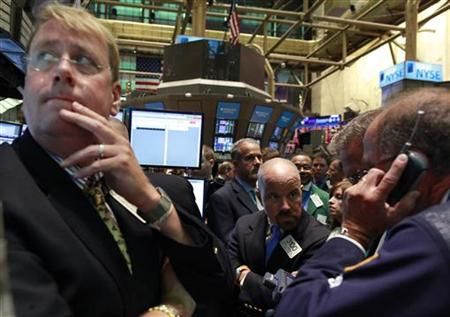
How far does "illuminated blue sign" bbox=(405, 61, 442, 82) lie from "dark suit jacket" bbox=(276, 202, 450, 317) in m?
9.72

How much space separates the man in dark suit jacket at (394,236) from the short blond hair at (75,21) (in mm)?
756

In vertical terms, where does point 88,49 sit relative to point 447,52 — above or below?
below

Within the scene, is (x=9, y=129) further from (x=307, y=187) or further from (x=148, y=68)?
(x=148, y=68)

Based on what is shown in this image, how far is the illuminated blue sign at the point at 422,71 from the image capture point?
33.3 feet

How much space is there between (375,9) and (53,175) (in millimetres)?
11822

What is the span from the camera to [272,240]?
7.87 feet

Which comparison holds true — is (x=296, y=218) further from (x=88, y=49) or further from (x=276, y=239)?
(x=88, y=49)

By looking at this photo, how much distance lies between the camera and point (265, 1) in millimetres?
17266

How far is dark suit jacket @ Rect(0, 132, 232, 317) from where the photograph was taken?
938 millimetres

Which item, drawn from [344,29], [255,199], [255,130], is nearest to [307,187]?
[255,199]

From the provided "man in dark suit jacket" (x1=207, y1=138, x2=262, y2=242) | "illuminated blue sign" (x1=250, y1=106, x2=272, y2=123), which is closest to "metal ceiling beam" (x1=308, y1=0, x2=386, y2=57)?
"illuminated blue sign" (x1=250, y1=106, x2=272, y2=123)

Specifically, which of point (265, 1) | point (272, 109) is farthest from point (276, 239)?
point (265, 1)

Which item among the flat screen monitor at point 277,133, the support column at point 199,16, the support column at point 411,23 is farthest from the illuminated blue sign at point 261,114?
the support column at point 411,23

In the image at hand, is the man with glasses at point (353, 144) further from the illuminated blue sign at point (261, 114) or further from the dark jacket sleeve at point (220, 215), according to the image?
the illuminated blue sign at point (261, 114)
